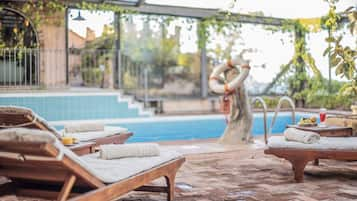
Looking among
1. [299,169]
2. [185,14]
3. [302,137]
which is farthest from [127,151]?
[185,14]

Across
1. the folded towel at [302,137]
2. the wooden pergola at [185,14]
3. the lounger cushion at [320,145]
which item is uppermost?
the wooden pergola at [185,14]

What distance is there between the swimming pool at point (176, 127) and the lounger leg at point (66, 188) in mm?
5974

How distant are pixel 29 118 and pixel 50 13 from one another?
681cm

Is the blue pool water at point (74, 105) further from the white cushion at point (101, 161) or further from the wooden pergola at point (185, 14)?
the white cushion at point (101, 161)

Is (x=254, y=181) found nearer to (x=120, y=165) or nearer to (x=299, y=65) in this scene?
(x=120, y=165)

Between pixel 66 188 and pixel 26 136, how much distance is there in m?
0.45

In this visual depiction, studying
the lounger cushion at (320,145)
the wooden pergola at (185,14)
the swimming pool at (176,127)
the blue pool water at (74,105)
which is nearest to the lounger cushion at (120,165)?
the lounger cushion at (320,145)

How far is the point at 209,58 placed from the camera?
36.6 ft

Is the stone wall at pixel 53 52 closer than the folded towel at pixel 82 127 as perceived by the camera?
No

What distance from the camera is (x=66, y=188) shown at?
256 cm

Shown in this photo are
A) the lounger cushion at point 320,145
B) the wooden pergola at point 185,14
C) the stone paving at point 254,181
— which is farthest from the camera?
the wooden pergola at point 185,14

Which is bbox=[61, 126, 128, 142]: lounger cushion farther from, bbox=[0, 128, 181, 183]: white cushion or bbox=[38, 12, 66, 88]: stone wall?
bbox=[38, 12, 66, 88]: stone wall

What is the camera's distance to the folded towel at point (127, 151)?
3373 mm

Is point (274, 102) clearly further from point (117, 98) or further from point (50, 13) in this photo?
point (50, 13)
